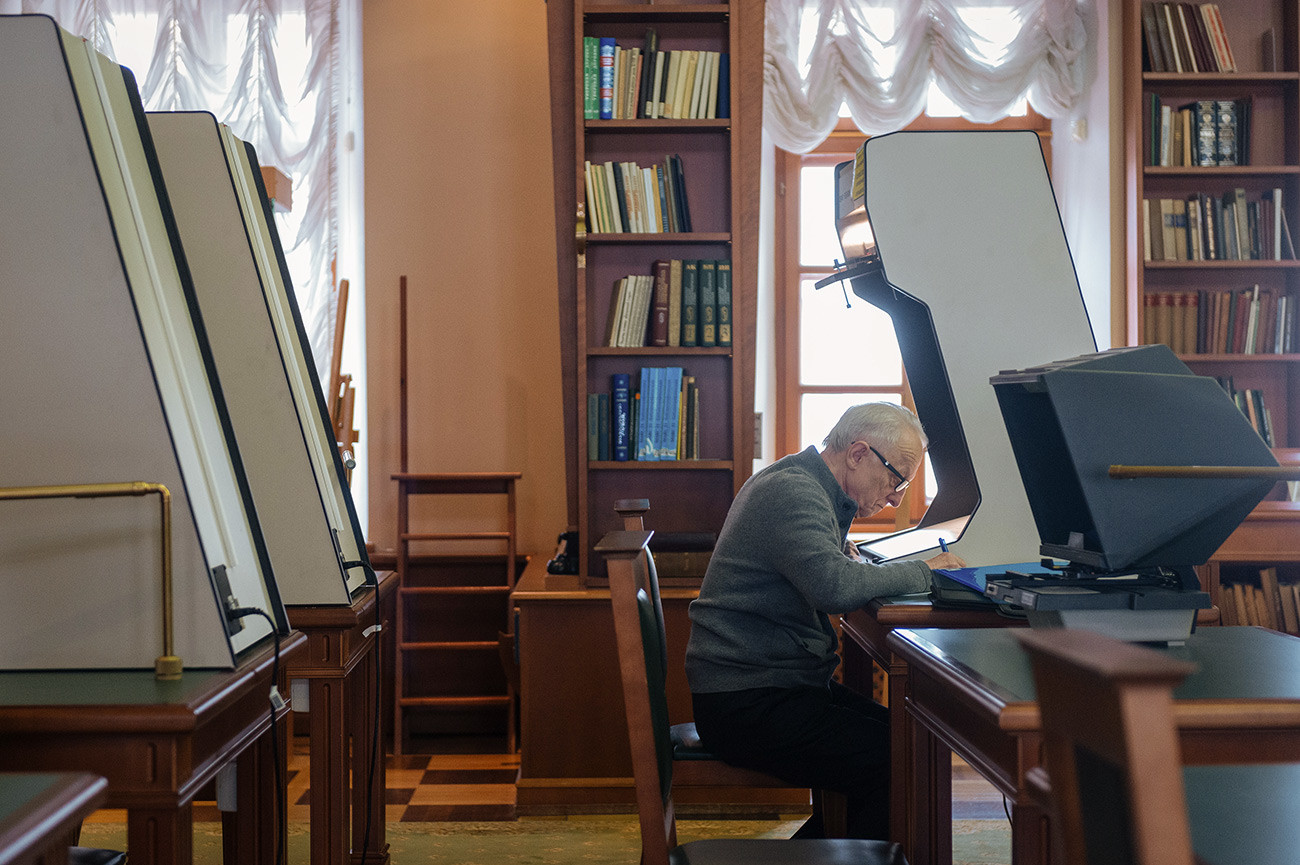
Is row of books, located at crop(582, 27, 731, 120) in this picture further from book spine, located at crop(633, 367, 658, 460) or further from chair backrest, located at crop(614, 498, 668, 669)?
chair backrest, located at crop(614, 498, 668, 669)

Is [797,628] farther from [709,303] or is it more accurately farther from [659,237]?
[659,237]

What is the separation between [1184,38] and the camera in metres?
3.87

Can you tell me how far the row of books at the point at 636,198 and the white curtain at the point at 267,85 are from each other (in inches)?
52.9

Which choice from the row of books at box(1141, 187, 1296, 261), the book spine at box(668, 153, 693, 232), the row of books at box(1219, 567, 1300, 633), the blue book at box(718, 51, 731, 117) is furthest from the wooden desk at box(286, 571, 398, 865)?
the row of books at box(1141, 187, 1296, 261)

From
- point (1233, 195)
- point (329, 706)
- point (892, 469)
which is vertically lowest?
point (329, 706)

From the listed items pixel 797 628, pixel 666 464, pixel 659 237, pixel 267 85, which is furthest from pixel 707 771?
pixel 267 85

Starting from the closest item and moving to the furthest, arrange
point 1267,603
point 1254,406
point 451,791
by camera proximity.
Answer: point 451,791 < point 1267,603 < point 1254,406

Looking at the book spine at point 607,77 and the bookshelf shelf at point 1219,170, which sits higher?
the book spine at point 607,77

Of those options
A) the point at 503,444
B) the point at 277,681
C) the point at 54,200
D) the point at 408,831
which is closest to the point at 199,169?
the point at 54,200

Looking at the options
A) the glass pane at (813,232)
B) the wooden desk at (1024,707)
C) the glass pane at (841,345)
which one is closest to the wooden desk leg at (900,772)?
the wooden desk at (1024,707)

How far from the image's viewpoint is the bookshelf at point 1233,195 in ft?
12.7

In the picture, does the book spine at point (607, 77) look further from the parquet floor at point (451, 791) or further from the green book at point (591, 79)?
the parquet floor at point (451, 791)

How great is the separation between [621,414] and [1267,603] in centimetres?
242

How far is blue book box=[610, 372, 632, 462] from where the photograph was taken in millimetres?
3334
